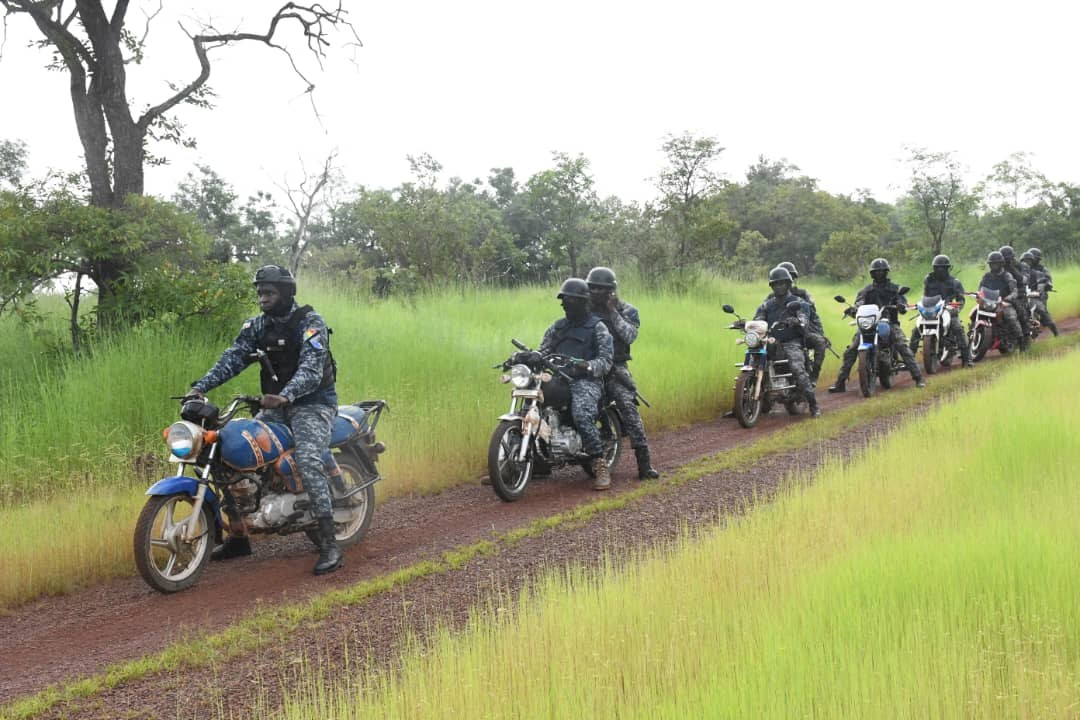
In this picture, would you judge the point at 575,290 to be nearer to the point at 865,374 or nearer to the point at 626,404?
the point at 626,404

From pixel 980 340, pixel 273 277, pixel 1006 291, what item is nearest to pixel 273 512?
pixel 273 277

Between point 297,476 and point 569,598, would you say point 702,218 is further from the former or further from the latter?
point 569,598

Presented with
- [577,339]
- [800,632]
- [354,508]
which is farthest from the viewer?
[577,339]

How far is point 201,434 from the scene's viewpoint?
564 cm

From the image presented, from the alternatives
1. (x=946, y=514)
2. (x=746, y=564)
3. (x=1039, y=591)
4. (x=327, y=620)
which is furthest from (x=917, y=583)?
(x=327, y=620)

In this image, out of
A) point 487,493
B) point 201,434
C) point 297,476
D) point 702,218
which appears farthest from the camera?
point 702,218

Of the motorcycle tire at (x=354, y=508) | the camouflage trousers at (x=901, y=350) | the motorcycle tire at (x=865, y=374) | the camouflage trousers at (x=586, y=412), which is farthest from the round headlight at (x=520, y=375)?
the camouflage trousers at (x=901, y=350)

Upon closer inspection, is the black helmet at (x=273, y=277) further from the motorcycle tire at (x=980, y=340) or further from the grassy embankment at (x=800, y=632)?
the motorcycle tire at (x=980, y=340)

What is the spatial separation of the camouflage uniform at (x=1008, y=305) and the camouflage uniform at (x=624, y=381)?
11113 mm

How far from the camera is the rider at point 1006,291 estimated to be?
16844mm

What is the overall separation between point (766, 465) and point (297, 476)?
476cm

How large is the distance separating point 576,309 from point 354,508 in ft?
10.7

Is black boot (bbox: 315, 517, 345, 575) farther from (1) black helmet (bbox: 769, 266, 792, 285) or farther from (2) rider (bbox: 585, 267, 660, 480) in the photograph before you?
(1) black helmet (bbox: 769, 266, 792, 285)

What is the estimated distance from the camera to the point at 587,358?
8.65 meters
